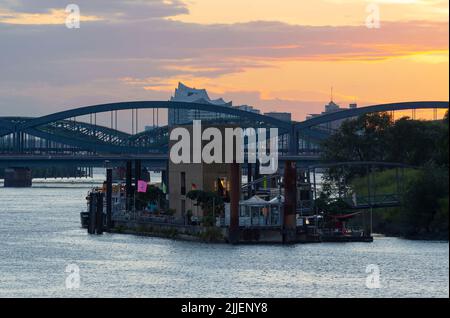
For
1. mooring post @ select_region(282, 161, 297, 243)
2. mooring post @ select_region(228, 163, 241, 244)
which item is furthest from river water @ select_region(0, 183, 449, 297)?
mooring post @ select_region(282, 161, 297, 243)

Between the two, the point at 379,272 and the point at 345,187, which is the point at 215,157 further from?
the point at 379,272

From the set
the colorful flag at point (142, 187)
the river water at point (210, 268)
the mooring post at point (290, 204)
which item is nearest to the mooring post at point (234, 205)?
the river water at point (210, 268)

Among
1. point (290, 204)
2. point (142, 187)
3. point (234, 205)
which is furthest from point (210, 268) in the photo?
point (142, 187)

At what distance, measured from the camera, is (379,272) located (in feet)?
184

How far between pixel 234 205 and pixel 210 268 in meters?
10.7

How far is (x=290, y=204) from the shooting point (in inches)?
2778

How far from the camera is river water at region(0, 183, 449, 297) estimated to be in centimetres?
5125

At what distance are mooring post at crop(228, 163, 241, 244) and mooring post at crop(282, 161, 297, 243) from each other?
2350 millimetres

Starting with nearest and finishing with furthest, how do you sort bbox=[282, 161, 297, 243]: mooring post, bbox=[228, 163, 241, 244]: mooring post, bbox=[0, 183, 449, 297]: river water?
1. bbox=[0, 183, 449, 297]: river water
2. bbox=[228, 163, 241, 244]: mooring post
3. bbox=[282, 161, 297, 243]: mooring post

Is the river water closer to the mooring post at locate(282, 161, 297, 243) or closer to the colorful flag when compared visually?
the mooring post at locate(282, 161, 297, 243)

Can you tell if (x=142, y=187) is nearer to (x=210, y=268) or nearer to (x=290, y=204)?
(x=290, y=204)
